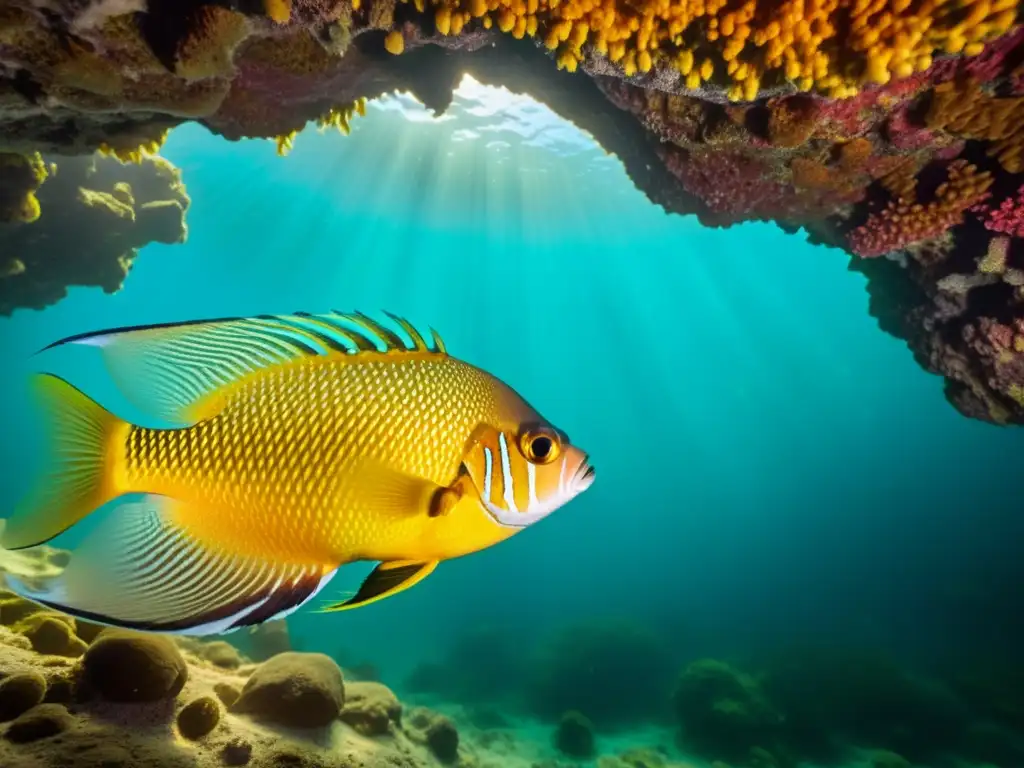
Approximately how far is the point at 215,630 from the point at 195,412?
56cm

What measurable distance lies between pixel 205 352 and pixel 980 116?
5.28m

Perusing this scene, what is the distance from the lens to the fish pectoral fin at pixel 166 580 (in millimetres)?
1144

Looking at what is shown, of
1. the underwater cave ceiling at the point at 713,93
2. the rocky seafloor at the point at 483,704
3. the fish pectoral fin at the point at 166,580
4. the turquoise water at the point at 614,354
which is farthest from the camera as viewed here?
the turquoise water at the point at 614,354

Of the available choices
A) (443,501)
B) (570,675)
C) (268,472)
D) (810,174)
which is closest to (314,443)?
(268,472)

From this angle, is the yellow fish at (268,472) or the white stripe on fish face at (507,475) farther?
the white stripe on fish face at (507,475)

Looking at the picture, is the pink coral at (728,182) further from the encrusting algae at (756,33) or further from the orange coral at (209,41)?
the orange coral at (209,41)

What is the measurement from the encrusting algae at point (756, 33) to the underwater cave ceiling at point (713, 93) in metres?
0.01

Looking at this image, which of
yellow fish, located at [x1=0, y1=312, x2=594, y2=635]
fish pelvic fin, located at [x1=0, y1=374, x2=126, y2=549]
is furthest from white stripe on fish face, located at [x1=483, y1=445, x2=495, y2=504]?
fish pelvic fin, located at [x1=0, y1=374, x2=126, y2=549]

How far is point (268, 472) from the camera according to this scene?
1.33 m

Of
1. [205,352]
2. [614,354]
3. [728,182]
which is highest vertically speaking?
[614,354]

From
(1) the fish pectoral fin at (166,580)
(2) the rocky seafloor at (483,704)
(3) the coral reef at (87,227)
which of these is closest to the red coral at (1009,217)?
(1) the fish pectoral fin at (166,580)

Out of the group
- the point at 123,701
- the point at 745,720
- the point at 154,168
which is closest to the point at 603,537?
the point at 745,720

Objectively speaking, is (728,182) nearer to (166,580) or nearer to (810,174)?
(810,174)

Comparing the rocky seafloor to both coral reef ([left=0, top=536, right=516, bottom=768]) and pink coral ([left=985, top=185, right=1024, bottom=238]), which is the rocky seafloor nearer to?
coral reef ([left=0, top=536, right=516, bottom=768])
